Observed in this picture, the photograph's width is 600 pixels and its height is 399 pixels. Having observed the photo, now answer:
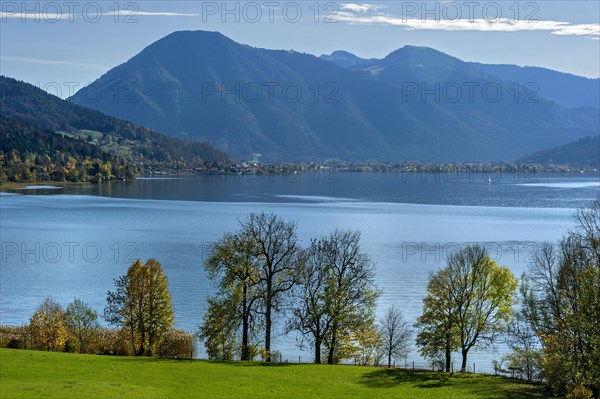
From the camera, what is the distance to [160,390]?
105 ft

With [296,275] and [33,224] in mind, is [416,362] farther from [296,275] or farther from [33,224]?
[33,224]

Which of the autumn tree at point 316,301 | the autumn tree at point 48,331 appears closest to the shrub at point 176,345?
the autumn tree at point 48,331

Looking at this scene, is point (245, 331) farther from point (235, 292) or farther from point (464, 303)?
point (464, 303)

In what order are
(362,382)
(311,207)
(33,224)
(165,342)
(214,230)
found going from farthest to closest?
(311,207) < (33,224) < (214,230) < (165,342) < (362,382)

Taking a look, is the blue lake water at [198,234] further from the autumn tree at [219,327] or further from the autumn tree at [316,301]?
the autumn tree at [219,327]

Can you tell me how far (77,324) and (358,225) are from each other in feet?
238

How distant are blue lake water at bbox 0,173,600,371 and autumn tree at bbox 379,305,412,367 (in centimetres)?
130

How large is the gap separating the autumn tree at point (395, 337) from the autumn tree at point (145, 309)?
545 inches

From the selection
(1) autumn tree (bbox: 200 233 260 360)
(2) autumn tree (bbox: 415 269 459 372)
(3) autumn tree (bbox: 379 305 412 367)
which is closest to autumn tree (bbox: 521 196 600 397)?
(2) autumn tree (bbox: 415 269 459 372)

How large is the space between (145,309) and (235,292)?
19.8ft

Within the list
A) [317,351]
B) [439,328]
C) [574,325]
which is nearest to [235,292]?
[317,351]

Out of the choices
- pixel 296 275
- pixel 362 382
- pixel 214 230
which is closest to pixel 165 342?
pixel 296 275

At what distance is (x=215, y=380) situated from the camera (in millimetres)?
35500

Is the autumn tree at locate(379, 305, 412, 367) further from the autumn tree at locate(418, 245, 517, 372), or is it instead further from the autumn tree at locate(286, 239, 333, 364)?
the autumn tree at locate(286, 239, 333, 364)
